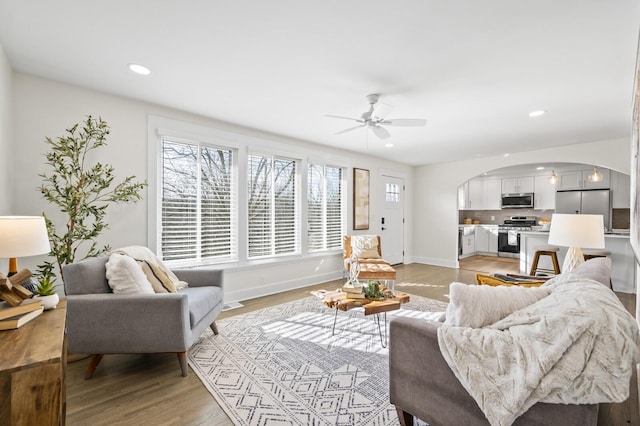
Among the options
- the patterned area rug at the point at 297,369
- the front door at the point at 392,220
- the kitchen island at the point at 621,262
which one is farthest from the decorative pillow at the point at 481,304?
the front door at the point at 392,220

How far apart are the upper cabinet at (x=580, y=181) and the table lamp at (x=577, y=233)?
18.1ft

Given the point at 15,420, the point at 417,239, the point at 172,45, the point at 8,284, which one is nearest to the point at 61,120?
the point at 172,45

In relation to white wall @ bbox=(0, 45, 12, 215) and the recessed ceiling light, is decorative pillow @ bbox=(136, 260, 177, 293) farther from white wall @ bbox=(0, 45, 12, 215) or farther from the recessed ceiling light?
the recessed ceiling light

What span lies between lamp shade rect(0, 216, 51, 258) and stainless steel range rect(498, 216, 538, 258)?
9.44 metres

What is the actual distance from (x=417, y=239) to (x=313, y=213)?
3432 mm

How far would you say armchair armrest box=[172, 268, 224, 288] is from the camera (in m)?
3.10

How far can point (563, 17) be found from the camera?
1925 mm

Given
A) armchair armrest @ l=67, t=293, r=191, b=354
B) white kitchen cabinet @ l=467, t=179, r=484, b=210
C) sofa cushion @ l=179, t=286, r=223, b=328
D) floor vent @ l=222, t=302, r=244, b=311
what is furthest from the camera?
white kitchen cabinet @ l=467, t=179, r=484, b=210

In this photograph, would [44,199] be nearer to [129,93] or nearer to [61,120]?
[61,120]

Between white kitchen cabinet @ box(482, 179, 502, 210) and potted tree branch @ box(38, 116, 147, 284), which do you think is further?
white kitchen cabinet @ box(482, 179, 502, 210)

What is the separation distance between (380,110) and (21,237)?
10.8 feet

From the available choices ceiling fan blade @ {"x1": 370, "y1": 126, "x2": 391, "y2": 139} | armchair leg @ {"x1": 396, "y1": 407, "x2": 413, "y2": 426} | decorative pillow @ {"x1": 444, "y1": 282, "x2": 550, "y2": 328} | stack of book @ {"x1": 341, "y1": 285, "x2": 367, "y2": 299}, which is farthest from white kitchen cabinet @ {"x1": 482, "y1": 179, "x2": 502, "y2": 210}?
armchair leg @ {"x1": 396, "y1": 407, "x2": 413, "y2": 426}

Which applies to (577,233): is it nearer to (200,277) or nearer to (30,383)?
(200,277)

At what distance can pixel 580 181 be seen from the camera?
281 inches
